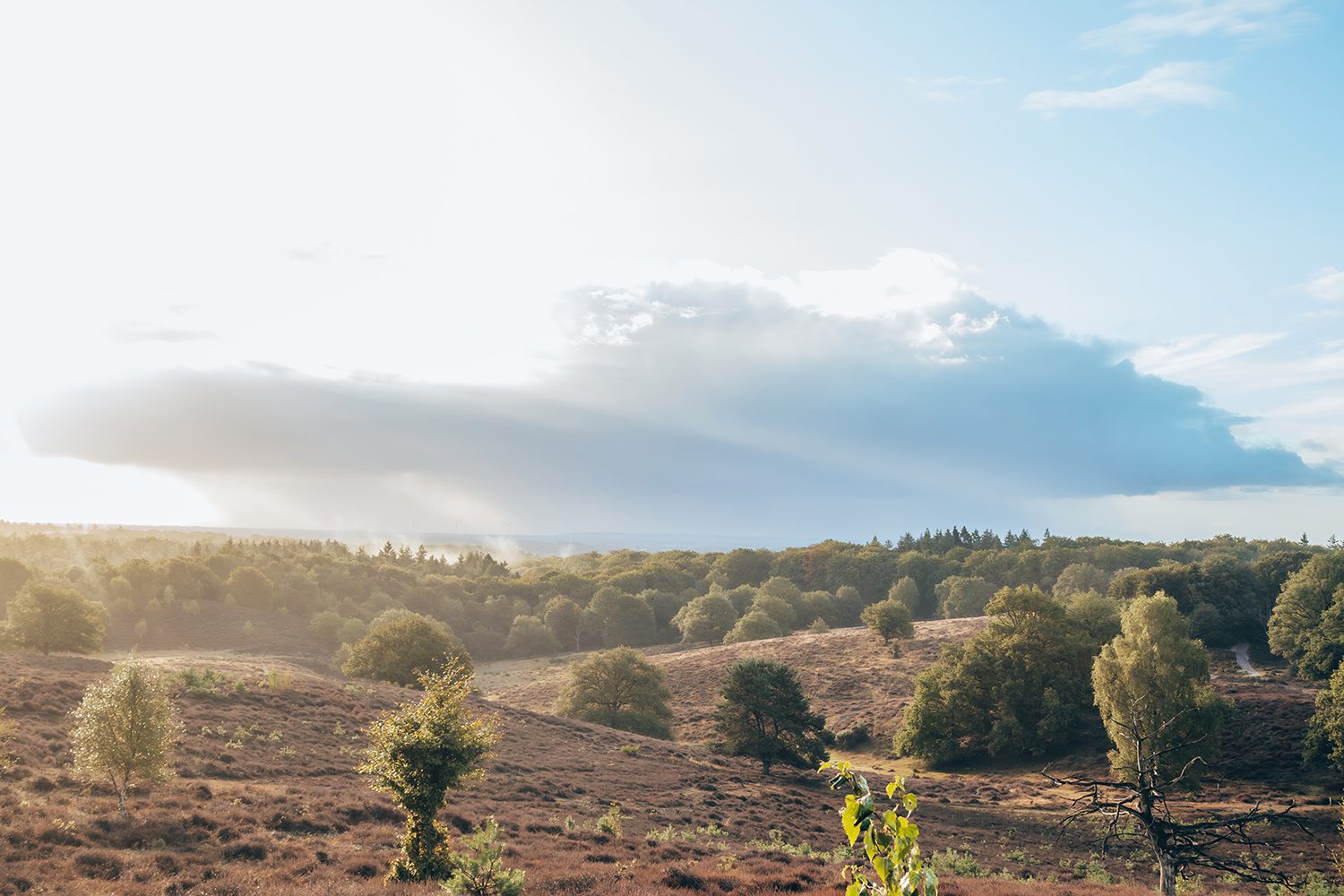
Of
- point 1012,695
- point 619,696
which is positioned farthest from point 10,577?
point 1012,695

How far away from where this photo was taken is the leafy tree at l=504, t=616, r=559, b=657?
125688 mm

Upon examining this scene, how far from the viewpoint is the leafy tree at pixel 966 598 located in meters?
121

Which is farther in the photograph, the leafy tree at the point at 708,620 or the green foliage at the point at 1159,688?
the leafy tree at the point at 708,620

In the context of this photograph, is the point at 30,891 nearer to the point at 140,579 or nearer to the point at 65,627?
the point at 65,627

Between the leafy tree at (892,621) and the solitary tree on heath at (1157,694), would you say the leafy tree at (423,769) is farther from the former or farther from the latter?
the leafy tree at (892,621)

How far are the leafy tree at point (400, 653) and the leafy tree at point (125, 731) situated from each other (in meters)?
41.0

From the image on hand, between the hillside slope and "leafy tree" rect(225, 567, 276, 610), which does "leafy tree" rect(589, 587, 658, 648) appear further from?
"leafy tree" rect(225, 567, 276, 610)

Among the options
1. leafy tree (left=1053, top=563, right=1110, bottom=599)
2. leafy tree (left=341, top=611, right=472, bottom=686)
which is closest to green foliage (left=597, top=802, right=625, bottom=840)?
leafy tree (left=341, top=611, right=472, bottom=686)

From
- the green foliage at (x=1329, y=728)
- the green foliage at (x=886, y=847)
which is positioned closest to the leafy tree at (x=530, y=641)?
the green foliage at (x=1329, y=728)

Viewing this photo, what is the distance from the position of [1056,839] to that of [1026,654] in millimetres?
27376

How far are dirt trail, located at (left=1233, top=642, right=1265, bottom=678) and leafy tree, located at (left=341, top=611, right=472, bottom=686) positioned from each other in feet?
237

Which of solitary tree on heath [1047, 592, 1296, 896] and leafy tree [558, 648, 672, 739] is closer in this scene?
solitary tree on heath [1047, 592, 1296, 896]

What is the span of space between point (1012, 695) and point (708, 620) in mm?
63662

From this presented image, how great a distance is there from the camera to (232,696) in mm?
44219
